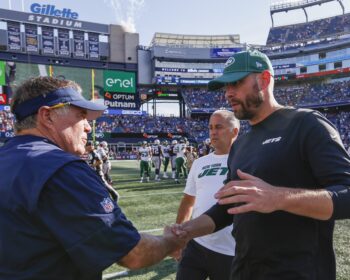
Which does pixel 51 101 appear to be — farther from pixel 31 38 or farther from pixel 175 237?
pixel 31 38

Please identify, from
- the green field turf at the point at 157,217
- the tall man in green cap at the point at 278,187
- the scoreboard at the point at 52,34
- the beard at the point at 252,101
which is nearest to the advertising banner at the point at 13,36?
the scoreboard at the point at 52,34

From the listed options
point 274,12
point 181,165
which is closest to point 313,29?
point 274,12

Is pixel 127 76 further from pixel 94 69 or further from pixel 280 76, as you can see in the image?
pixel 280 76

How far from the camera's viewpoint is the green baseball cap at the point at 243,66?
240 centimetres

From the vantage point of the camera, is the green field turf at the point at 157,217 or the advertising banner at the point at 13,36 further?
the advertising banner at the point at 13,36

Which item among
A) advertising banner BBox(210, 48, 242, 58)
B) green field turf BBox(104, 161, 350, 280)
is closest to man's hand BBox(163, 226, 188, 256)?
green field turf BBox(104, 161, 350, 280)

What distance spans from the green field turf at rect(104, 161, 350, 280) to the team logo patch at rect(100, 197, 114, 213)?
13.1ft

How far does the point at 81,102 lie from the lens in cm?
201

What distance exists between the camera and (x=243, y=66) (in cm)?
242

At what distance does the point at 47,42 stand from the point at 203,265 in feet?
175

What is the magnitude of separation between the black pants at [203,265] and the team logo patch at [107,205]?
217 cm

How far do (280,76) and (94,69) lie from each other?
34.0m

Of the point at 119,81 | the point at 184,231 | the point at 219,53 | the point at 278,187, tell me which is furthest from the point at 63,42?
the point at 278,187

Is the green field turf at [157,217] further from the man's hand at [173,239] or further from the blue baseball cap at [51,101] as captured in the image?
the blue baseball cap at [51,101]
